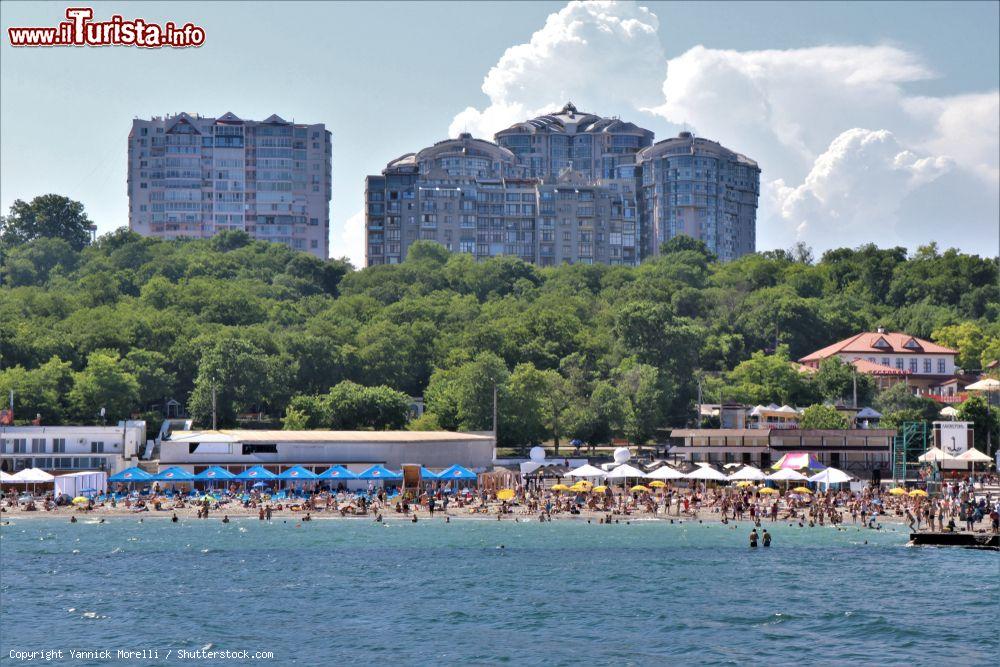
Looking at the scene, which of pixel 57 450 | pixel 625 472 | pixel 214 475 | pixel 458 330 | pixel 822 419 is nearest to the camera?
pixel 625 472

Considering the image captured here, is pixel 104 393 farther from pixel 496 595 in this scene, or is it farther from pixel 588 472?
pixel 496 595

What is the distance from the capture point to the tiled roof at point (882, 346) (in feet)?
401

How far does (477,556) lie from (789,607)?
1677 centimetres

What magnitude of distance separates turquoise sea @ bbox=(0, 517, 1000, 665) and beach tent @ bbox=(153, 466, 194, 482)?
1057cm

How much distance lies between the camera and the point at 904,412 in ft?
324

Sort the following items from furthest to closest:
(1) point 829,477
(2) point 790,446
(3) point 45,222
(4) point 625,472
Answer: (3) point 45,222, (2) point 790,446, (4) point 625,472, (1) point 829,477

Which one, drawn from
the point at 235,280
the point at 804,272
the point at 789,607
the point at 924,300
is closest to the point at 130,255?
the point at 235,280

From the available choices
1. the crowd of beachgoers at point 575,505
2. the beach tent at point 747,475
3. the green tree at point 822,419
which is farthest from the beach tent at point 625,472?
the green tree at point 822,419

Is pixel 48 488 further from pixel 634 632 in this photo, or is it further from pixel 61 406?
pixel 634 632

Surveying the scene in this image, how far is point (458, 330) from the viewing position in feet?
414

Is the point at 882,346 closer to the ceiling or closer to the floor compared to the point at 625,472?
closer to the ceiling

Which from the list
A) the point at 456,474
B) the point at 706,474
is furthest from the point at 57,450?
the point at 706,474

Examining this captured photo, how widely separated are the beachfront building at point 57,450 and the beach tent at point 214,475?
8.34 m

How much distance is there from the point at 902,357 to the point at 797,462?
45.3m
